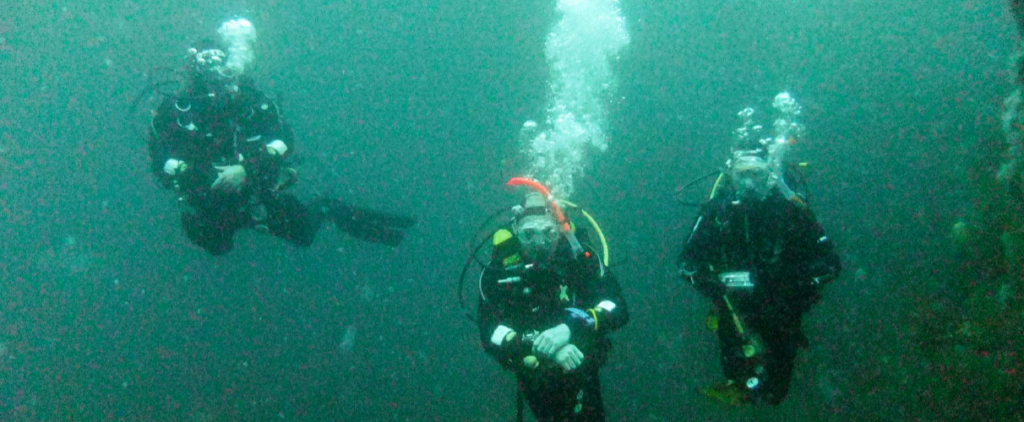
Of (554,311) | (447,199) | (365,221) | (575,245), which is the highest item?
(575,245)

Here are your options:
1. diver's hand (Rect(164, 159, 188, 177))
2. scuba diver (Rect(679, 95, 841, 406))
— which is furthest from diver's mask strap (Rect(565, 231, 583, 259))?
diver's hand (Rect(164, 159, 188, 177))

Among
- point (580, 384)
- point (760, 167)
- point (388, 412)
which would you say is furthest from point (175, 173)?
point (388, 412)

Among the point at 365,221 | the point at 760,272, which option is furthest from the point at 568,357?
the point at 365,221

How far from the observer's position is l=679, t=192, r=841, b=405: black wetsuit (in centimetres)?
413

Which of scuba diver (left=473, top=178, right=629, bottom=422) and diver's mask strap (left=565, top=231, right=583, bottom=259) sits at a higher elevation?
diver's mask strap (left=565, top=231, right=583, bottom=259)

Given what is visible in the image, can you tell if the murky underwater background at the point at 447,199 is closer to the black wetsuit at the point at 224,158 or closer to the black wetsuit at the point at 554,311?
the black wetsuit at the point at 224,158

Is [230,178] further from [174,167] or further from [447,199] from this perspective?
[447,199]

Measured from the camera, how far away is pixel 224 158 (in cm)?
528

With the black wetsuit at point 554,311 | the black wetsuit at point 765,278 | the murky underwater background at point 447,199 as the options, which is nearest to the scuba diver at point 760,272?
the black wetsuit at point 765,278

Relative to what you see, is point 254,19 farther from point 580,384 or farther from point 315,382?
point 580,384

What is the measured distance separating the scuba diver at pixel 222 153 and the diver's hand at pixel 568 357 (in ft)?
12.7

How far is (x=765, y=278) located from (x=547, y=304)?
1.94m

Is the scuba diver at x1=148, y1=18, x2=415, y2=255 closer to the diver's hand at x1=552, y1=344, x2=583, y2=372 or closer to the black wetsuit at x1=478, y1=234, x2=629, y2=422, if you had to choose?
the black wetsuit at x1=478, y1=234, x2=629, y2=422

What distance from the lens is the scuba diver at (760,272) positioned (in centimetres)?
413
